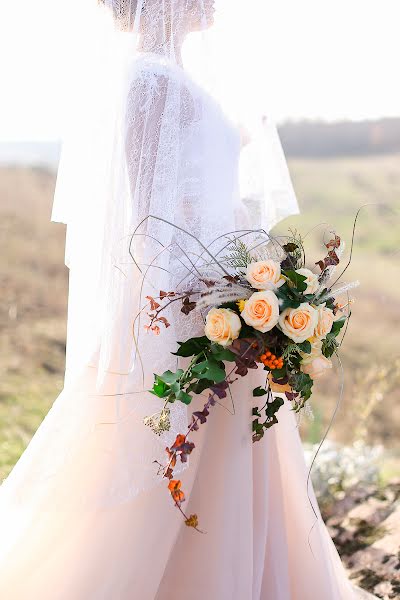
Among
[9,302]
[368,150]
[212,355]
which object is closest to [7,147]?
[9,302]

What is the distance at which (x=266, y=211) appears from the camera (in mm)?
3137

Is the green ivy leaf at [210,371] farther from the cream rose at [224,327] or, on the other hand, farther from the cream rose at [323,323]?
the cream rose at [323,323]

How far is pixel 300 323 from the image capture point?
225cm

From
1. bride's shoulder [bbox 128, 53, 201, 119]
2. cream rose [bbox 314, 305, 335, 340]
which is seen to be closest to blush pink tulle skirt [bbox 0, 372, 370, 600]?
cream rose [bbox 314, 305, 335, 340]

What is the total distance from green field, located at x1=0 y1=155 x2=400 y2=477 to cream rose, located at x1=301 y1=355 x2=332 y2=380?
203 inches

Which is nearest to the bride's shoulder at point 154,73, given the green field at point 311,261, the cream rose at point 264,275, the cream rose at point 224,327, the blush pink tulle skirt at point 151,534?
the cream rose at point 264,275

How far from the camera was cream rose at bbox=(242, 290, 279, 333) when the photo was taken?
222 cm

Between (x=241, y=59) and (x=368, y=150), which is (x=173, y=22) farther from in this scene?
(x=368, y=150)

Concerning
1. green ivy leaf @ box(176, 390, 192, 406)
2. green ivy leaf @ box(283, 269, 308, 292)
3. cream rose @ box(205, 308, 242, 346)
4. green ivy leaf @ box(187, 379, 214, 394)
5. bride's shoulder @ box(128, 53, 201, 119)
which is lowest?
green ivy leaf @ box(176, 390, 192, 406)

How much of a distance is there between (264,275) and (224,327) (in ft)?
0.65

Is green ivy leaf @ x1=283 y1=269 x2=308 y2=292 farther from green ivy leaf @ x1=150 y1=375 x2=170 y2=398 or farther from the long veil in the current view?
green ivy leaf @ x1=150 y1=375 x2=170 y2=398

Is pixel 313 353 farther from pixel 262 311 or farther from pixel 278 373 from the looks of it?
pixel 262 311

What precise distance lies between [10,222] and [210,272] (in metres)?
10.6

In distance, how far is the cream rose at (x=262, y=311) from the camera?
7.30 ft
